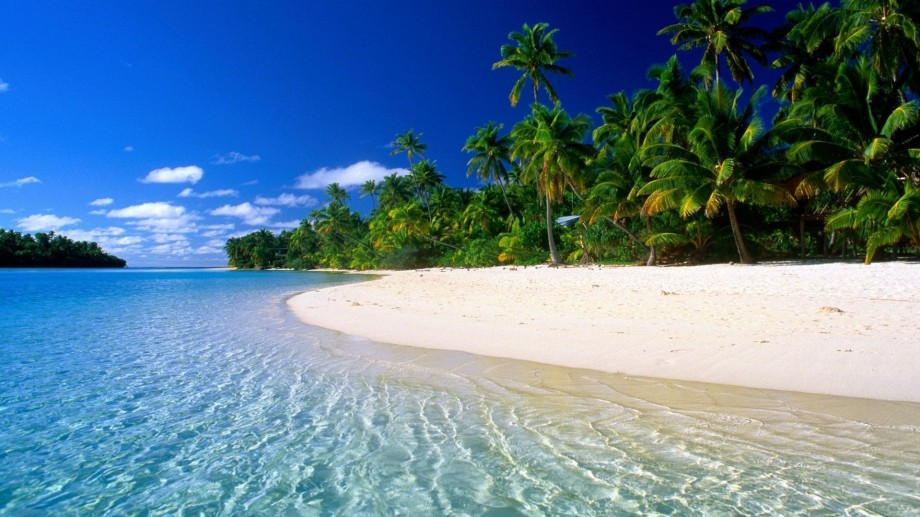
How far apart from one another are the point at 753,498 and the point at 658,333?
447 centimetres

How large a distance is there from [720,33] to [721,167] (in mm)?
9660

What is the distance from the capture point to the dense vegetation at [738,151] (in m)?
16.3

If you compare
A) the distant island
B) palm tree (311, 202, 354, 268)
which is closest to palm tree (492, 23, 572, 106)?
palm tree (311, 202, 354, 268)

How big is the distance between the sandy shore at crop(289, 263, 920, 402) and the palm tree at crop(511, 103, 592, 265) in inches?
457

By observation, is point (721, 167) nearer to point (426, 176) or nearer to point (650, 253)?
point (650, 253)

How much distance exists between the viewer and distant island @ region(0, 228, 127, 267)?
8800cm

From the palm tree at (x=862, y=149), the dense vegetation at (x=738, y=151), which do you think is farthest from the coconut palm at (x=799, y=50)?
the palm tree at (x=862, y=149)

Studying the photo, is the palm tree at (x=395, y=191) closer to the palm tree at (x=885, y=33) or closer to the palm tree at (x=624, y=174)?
the palm tree at (x=624, y=174)

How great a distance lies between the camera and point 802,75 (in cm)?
2312

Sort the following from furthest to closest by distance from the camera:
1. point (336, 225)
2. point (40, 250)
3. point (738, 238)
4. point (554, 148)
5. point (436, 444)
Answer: point (40, 250) < point (336, 225) < point (554, 148) < point (738, 238) < point (436, 444)

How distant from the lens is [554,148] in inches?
940

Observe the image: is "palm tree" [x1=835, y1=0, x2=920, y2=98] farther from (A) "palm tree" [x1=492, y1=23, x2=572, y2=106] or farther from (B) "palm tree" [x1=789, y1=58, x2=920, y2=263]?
(A) "palm tree" [x1=492, y1=23, x2=572, y2=106]

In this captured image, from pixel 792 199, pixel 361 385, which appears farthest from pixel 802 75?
pixel 361 385

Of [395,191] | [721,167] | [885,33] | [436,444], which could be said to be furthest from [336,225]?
[436,444]
